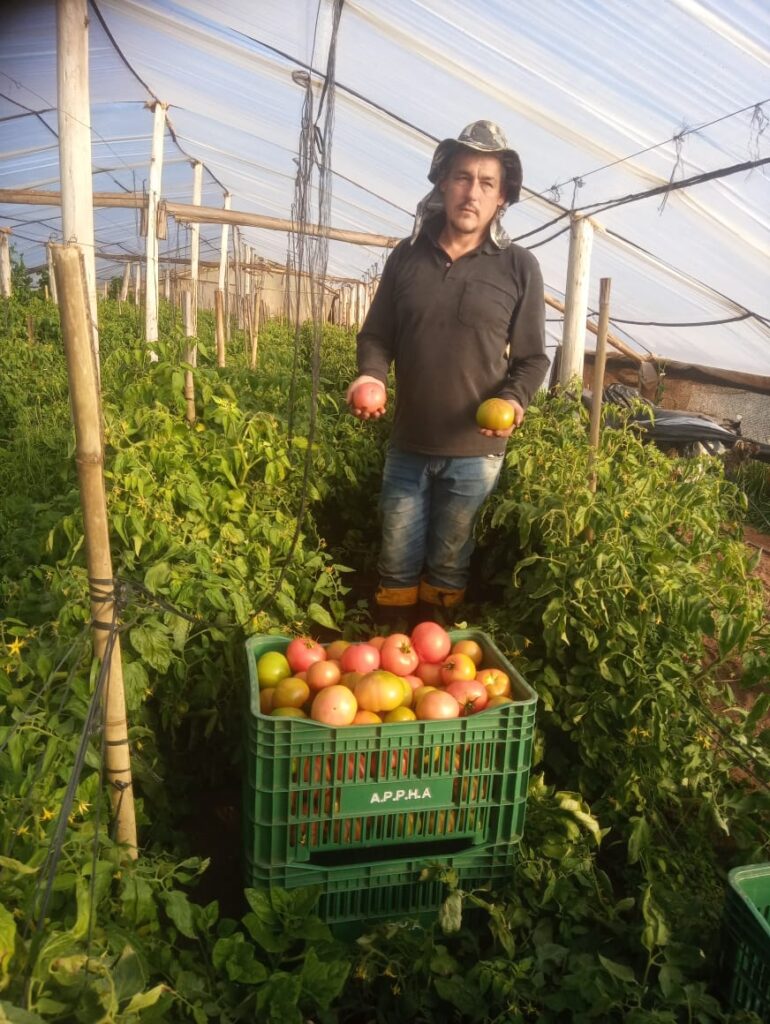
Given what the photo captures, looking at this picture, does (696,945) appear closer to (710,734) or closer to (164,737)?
(710,734)

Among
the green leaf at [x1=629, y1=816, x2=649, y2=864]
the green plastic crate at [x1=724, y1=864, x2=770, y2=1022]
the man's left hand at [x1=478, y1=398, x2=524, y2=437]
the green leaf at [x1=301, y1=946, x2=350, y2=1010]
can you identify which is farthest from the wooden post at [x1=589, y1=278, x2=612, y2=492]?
the green leaf at [x1=301, y1=946, x2=350, y2=1010]

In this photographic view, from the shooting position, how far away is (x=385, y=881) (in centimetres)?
185

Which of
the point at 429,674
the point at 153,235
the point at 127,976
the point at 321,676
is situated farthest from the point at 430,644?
the point at 153,235

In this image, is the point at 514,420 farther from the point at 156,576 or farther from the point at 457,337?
the point at 156,576

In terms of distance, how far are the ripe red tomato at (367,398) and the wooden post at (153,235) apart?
2.76 metres

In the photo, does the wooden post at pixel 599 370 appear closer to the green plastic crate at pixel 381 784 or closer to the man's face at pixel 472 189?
the man's face at pixel 472 189

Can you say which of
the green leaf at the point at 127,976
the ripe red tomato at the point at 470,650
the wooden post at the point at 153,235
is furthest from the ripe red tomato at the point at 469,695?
the wooden post at the point at 153,235

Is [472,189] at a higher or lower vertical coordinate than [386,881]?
higher

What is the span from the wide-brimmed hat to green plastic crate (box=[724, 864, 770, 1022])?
230 cm

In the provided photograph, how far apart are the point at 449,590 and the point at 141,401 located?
4.93ft

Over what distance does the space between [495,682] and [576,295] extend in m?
3.09

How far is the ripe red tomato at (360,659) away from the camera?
1.99 m

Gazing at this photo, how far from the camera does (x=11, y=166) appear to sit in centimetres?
893

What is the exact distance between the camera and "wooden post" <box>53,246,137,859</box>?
124 centimetres
